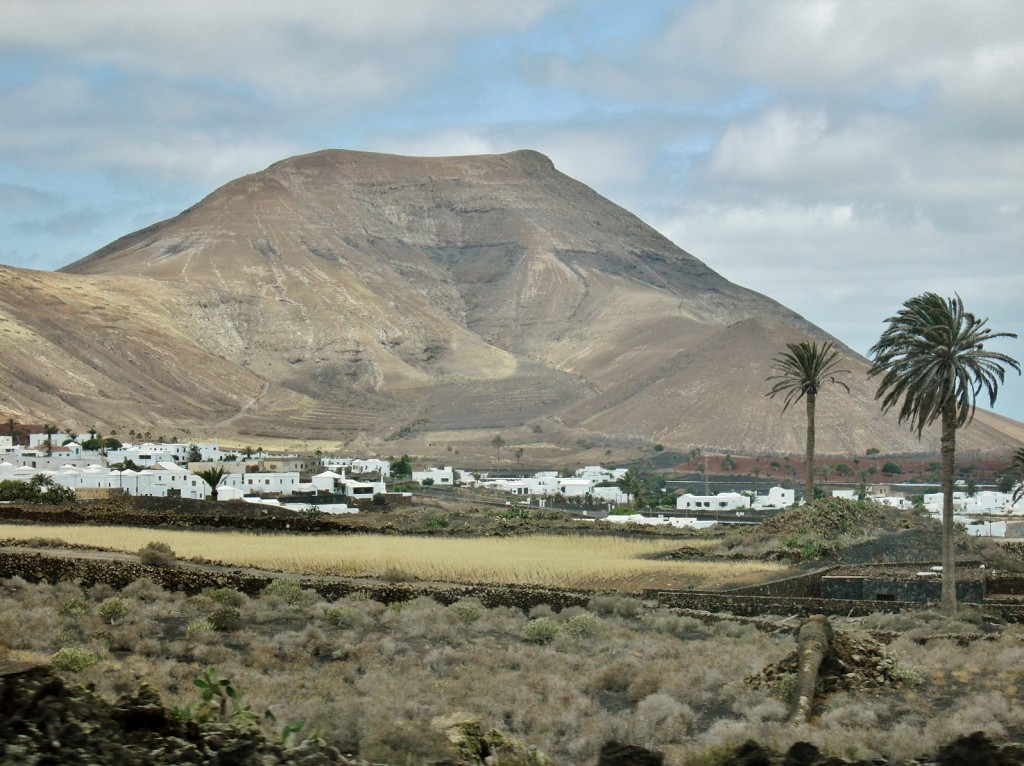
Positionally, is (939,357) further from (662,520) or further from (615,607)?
(662,520)

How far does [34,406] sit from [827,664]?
399 feet

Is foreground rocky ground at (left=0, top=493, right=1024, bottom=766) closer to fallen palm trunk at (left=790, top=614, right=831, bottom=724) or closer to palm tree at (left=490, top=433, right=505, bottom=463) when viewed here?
fallen palm trunk at (left=790, top=614, right=831, bottom=724)

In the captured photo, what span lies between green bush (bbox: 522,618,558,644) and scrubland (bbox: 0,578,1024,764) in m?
0.03

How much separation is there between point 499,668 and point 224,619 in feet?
19.3

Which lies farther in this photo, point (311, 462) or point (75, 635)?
point (311, 462)

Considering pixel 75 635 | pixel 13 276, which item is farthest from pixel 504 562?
pixel 13 276

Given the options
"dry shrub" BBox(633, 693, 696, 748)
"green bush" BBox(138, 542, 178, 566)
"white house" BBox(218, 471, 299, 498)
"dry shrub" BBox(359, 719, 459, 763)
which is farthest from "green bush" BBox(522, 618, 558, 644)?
"white house" BBox(218, 471, 299, 498)

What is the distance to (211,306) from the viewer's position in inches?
7667

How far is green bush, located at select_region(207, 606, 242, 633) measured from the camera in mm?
23000

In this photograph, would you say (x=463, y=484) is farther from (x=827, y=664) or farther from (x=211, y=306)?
(x=211, y=306)

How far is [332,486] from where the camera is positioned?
286 feet

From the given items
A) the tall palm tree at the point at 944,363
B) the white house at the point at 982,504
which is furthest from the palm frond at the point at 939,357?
the white house at the point at 982,504

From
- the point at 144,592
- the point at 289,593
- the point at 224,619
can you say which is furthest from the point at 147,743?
the point at 289,593

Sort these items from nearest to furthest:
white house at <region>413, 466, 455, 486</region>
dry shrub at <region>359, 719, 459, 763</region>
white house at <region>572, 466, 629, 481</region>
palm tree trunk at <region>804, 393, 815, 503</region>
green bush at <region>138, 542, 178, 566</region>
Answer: dry shrub at <region>359, 719, 459, 763</region> → green bush at <region>138, 542, 178, 566</region> → palm tree trunk at <region>804, 393, 815, 503</region> → white house at <region>413, 466, 455, 486</region> → white house at <region>572, 466, 629, 481</region>
